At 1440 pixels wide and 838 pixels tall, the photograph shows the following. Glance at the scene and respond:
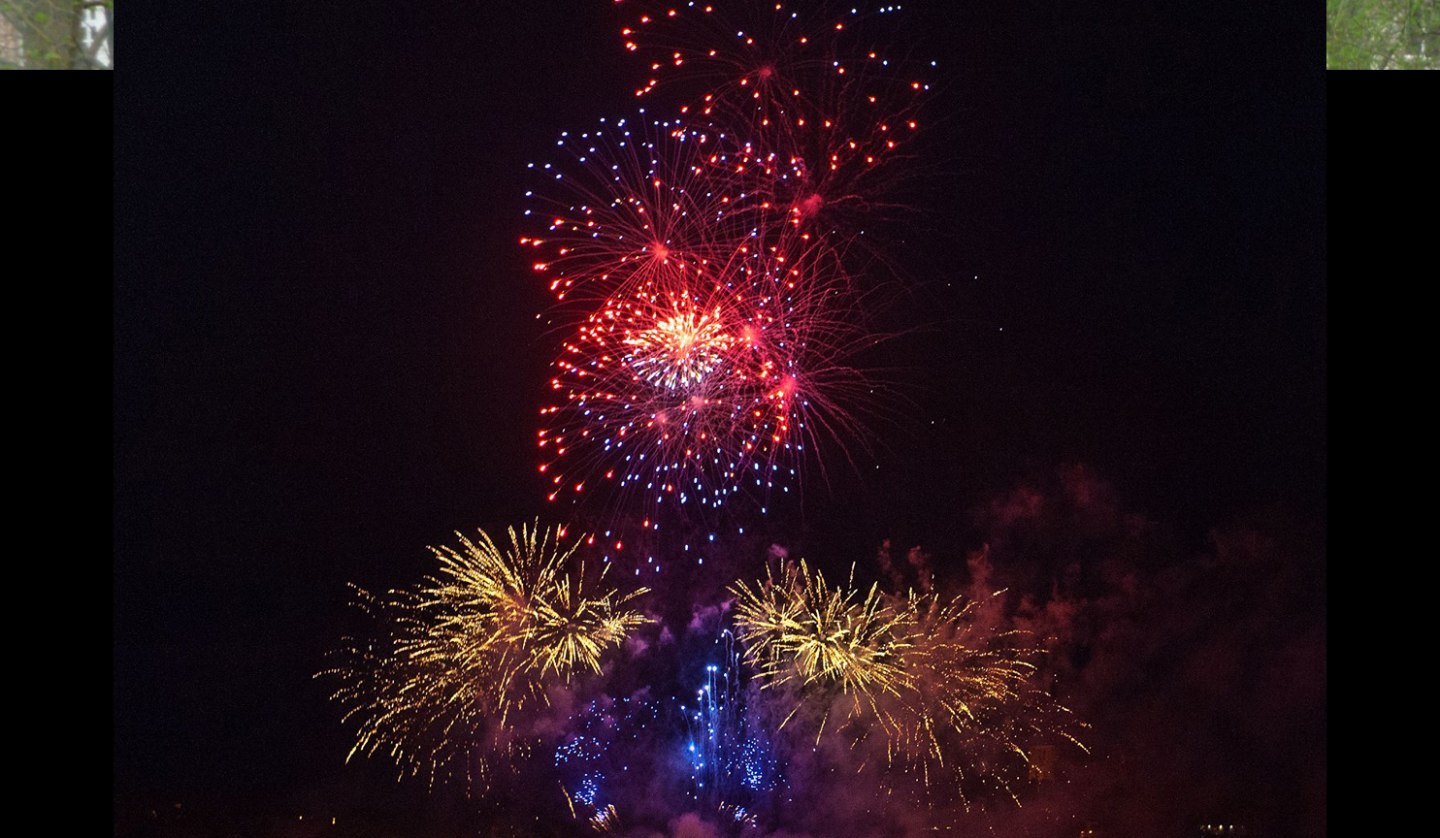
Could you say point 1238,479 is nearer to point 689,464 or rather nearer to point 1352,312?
point 1352,312

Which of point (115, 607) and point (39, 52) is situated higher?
point (39, 52)

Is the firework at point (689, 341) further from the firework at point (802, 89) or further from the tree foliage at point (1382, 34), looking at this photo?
the tree foliage at point (1382, 34)

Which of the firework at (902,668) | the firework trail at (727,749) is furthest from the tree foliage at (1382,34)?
the firework trail at (727,749)

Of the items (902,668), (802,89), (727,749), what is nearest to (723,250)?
(802,89)

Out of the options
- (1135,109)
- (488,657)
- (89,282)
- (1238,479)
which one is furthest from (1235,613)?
(89,282)

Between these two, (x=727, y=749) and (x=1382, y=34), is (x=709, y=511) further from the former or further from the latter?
(x=1382, y=34)

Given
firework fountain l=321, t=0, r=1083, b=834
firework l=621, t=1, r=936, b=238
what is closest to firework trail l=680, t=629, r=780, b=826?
firework fountain l=321, t=0, r=1083, b=834
